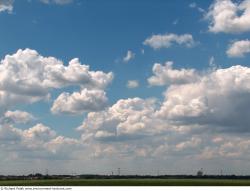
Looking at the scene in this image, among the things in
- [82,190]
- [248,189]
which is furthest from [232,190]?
[82,190]

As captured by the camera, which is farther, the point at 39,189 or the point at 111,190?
the point at 111,190

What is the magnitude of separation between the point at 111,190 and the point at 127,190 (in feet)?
12.9

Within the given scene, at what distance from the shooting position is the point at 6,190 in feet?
333

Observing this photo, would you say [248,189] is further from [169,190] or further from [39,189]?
[39,189]

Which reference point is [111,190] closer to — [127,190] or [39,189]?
[127,190]

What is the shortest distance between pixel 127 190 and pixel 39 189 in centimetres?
1919

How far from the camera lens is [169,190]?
338 ft

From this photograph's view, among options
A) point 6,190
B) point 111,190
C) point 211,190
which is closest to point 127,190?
point 111,190

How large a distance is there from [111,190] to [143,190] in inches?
392

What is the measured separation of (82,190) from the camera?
104 m

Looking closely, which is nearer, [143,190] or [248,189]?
[143,190]

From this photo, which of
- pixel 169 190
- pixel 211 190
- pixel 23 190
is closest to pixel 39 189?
pixel 23 190

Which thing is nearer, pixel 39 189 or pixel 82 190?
pixel 39 189

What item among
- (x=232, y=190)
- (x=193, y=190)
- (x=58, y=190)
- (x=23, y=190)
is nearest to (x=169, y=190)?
(x=193, y=190)
